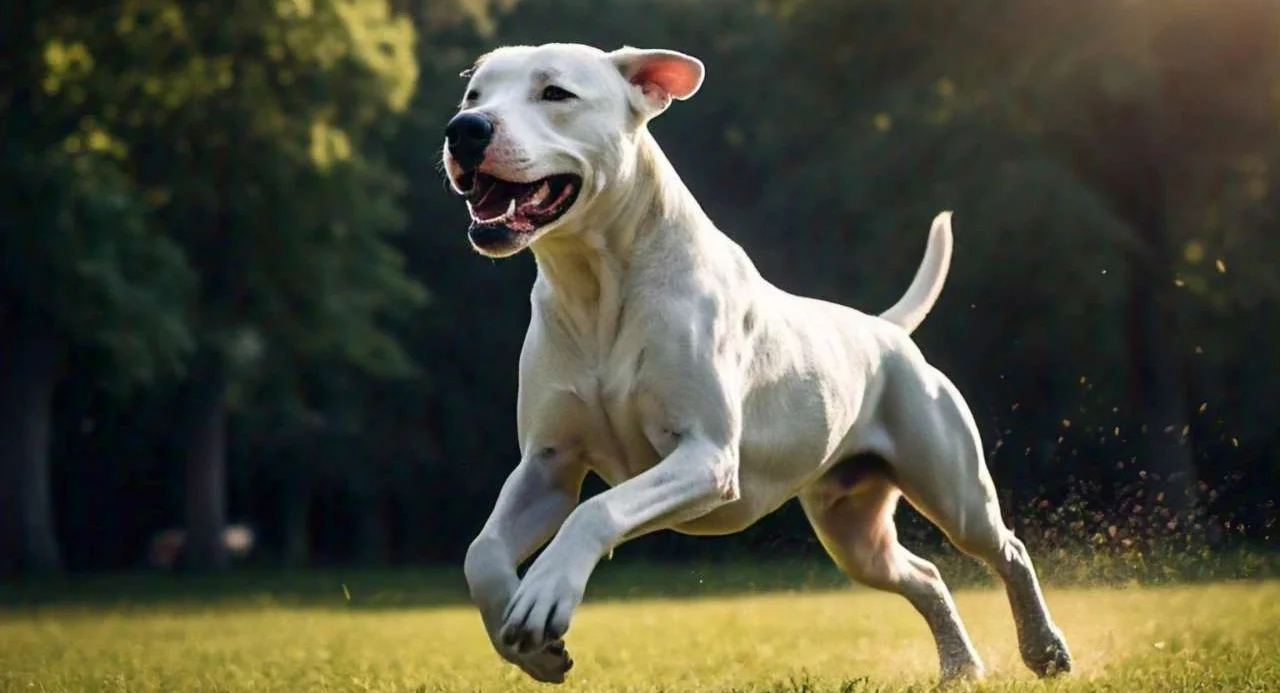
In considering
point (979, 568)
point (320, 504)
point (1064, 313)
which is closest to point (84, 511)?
point (320, 504)

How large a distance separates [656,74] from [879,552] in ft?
7.88

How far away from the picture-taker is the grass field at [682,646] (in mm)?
7352

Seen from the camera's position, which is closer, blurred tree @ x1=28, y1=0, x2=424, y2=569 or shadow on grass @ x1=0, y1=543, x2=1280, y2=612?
shadow on grass @ x1=0, y1=543, x2=1280, y2=612

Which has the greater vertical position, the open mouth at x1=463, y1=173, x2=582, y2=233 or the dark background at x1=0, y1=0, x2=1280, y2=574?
the open mouth at x1=463, y1=173, x2=582, y2=233

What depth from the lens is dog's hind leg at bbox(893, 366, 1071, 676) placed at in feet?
23.7

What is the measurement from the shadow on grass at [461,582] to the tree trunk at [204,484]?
3.65 feet

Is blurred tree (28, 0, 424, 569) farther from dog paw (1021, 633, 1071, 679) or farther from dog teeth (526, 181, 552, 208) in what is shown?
dog teeth (526, 181, 552, 208)

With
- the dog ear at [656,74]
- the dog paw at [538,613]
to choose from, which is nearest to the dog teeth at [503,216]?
the dog ear at [656,74]

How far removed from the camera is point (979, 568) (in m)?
8.76

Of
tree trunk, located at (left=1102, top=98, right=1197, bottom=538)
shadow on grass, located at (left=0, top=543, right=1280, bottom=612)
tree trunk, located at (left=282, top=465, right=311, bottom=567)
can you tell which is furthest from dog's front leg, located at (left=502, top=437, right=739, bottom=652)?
tree trunk, located at (left=282, top=465, right=311, bottom=567)

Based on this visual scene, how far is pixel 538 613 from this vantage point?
5121 mm

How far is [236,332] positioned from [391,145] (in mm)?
7066

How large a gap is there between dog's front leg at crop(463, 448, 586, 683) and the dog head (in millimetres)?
809

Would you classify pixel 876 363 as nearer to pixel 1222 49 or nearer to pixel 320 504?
pixel 1222 49
